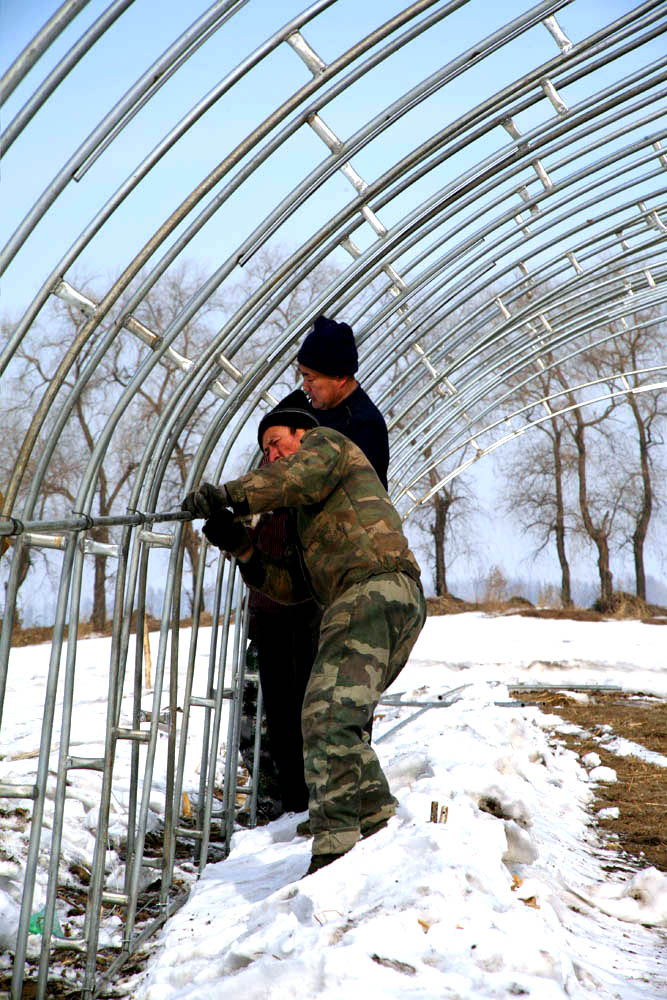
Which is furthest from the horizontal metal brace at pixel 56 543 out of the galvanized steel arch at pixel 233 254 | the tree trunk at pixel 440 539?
the tree trunk at pixel 440 539

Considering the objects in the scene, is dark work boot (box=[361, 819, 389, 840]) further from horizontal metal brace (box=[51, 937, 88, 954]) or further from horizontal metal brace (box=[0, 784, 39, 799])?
horizontal metal brace (box=[0, 784, 39, 799])

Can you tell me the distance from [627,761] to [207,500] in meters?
5.19

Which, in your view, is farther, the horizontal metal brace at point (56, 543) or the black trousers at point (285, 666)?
the black trousers at point (285, 666)

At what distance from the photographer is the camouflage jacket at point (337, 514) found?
10.0ft

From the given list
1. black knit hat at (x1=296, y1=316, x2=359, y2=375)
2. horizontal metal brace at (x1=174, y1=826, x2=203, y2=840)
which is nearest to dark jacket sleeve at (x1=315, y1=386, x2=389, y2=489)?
black knit hat at (x1=296, y1=316, x2=359, y2=375)

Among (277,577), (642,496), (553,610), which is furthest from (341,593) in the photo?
(642,496)

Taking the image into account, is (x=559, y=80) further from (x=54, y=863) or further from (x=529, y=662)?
(x=529, y=662)

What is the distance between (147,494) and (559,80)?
8.58 feet

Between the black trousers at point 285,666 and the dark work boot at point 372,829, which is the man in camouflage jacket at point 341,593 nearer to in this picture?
the dark work boot at point 372,829

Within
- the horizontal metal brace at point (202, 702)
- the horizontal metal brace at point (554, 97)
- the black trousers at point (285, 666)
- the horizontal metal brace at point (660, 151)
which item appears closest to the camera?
the horizontal metal brace at point (202, 702)

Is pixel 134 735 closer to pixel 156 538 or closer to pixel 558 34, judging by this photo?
pixel 156 538

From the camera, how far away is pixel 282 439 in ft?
11.6

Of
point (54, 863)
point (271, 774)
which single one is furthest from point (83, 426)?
point (54, 863)

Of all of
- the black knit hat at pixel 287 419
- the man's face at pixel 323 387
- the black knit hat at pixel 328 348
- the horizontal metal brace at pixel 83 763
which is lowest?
the horizontal metal brace at pixel 83 763
